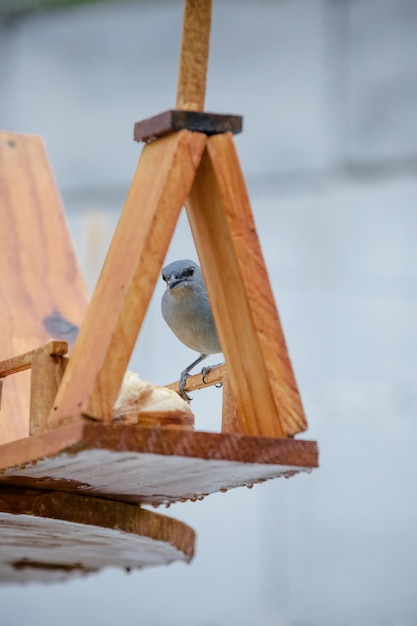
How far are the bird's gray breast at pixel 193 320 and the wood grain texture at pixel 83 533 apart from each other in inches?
16.7

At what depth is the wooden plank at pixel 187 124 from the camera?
5.94 feet

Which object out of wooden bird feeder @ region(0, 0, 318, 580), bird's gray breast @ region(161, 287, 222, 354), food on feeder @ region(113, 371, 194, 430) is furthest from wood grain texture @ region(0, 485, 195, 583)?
bird's gray breast @ region(161, 287, 222, 354)

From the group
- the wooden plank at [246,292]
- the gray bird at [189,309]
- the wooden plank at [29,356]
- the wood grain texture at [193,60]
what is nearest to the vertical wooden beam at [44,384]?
the wooden plank at [29,356]

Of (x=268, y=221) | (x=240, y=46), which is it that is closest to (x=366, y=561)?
(x=268, y=221)

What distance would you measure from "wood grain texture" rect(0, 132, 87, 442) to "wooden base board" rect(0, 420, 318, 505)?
708 mm

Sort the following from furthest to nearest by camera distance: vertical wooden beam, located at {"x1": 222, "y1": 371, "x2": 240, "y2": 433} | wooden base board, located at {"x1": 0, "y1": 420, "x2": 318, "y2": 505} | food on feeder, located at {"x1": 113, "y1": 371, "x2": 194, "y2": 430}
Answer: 1. vertical wooden beam, located at {"x1": 222, "y1": 371, "x2": 240, "y2": 433}
2. food on feeder, located at {"x1": 113, "y1": 371, "x2": 194, "y2": 430}
3. wooden base board, located at {"x1": 0, "y1": 420, "x2": 318, "y2": 505}

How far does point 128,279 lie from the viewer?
1.73 m

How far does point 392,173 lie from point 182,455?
8.25 ft

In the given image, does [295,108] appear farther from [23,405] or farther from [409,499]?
[23,405]

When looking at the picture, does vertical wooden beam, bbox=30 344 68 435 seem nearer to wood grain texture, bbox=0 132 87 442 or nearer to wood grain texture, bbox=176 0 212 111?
wood grain texture, bbox=176 0 212 111

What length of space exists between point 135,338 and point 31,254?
124 centimetres

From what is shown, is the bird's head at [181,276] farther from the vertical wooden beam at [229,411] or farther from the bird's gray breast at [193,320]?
the vertical wooden beam at [229,411]

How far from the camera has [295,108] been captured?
4.23 metres

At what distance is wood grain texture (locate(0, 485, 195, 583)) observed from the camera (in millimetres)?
2064
